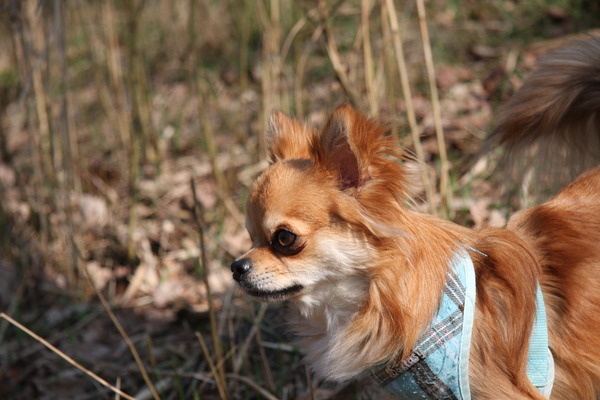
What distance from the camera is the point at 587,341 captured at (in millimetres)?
2215

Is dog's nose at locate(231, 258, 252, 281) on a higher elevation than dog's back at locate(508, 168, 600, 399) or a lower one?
higher

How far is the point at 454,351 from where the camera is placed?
212 cm

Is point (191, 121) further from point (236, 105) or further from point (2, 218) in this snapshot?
point (2, 218)

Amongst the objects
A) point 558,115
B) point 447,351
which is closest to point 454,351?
point 447,351

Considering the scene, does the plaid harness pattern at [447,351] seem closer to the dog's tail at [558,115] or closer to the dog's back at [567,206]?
the dog's back at [567,206]

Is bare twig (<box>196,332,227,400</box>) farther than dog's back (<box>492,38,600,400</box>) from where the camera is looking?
Yes

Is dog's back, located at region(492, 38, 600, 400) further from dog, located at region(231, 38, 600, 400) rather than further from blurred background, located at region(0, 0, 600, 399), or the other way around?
blurred background, located at region(0, 0, 600, 399)

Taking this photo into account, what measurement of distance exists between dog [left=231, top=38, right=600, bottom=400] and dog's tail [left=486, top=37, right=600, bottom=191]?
2.07ft

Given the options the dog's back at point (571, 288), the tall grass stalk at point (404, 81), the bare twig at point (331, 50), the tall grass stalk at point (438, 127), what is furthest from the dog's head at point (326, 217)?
the tall grass stalk at point (438, 127)

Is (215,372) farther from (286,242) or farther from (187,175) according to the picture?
(187,175)

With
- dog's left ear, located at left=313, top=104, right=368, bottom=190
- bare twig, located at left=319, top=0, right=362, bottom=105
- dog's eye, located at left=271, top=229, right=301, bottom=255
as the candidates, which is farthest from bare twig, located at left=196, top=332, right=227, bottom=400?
bare twig, located at left=319, top=0, right=362, bottom=105

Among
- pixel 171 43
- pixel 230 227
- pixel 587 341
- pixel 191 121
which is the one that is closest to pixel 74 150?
pixel 230 227

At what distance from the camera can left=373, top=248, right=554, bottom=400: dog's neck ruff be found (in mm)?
2117

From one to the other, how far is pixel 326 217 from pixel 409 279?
1.10 ft
